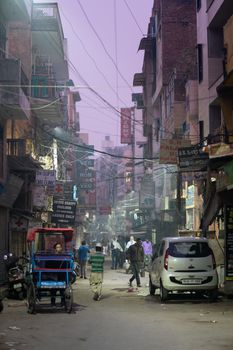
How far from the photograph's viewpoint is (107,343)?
9398 millimetres

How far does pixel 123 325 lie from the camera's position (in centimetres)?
1162

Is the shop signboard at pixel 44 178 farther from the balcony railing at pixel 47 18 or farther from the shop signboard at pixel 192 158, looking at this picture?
the shop signboard at pixel 192 158

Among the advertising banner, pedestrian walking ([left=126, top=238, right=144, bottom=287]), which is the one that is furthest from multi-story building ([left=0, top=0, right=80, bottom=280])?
the advertising banner

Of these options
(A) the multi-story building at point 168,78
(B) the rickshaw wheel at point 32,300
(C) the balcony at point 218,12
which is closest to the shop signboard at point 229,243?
(B) the rickshaw wheel at point 32,300

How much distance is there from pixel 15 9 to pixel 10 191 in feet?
22.3

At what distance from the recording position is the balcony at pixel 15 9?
2130 centimetres

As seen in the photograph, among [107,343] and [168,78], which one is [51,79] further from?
[107,343]

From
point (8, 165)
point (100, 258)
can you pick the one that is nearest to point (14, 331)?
point (100, 258)

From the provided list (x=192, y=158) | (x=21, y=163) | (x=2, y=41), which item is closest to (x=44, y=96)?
(x=21, y=163)

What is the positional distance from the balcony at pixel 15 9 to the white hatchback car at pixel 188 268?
1048 centimetres

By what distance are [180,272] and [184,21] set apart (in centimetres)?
3134

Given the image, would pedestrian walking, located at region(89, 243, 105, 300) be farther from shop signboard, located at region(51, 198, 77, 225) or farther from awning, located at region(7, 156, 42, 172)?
shop signboard, located at region(51, 198, 77, 225)

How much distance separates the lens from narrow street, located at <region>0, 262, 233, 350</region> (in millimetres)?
9391

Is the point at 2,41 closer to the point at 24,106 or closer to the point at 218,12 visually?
the point at 24,106
